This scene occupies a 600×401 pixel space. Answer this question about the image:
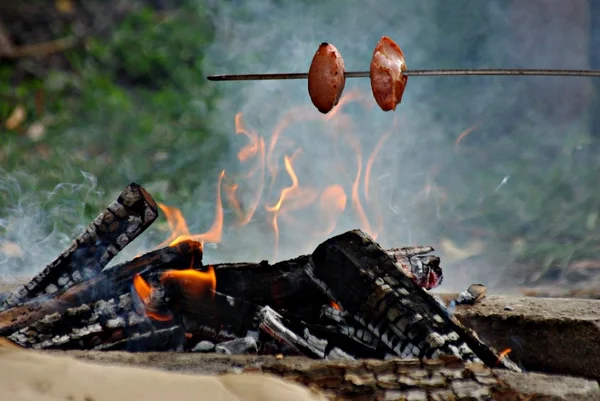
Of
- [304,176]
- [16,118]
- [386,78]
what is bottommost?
[386,78]

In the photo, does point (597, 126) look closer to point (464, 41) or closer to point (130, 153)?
point (464, 41)

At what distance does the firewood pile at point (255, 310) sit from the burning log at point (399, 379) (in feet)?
0.44

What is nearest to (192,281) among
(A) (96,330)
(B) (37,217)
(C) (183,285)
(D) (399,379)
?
(C) (183,285)

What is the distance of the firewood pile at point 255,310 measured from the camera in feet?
7.63

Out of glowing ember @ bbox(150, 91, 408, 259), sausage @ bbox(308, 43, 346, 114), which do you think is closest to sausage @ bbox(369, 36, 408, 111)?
sausage @ bbox(308, 43, 346, 114)

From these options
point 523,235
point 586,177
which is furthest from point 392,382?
point 586,177

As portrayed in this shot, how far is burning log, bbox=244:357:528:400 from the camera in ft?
5.81

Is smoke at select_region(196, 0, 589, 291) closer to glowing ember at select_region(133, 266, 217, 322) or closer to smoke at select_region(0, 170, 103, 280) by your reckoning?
smoke at select_region(0, 170, 103, 280)

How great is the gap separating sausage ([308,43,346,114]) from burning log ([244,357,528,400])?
4.34 ft

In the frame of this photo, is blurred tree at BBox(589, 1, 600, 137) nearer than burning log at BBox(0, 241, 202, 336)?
No

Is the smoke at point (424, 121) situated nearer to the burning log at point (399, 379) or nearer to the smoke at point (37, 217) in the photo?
the smoke at point (37, 217)

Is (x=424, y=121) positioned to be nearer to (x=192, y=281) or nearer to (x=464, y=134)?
(x=464, y=134)

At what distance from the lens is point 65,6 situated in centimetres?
721

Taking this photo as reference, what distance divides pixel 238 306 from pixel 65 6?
586 centimetres
